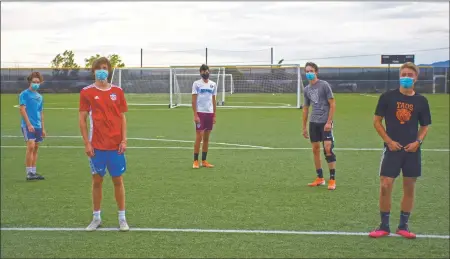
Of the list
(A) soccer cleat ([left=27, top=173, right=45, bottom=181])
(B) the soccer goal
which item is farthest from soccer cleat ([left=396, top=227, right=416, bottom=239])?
(B) the soccer goal

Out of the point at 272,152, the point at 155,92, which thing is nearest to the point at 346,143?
the point at 272,152

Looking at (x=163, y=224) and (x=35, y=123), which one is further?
(x=35, y=123)

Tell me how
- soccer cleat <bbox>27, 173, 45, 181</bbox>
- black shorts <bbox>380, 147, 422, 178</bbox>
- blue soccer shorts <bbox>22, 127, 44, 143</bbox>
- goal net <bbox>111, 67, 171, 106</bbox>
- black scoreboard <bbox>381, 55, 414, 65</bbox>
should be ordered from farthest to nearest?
black scoreboard <bbox>381, 55, 414, 65</bbox> < goal net <bbox>111, 67, 171, 106</bbox> < soccer cleat <bbox>27, 173, 45, 181</bbox> < blue soccer shorts <bbox>22, 127, 44, 143</bbox> < black shorts <bbox>380, 147, 422, 178</bbox>

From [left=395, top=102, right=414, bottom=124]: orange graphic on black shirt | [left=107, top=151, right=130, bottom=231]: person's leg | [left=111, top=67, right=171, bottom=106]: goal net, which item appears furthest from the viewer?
[left=111, top=67, right=171, bottom=106]: goal net

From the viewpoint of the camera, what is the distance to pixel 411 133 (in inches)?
253

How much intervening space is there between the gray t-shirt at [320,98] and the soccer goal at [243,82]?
2575 centimetres

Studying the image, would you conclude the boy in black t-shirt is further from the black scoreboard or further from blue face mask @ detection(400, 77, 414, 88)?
the black scoreboard

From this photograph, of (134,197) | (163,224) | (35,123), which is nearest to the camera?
(163,224)

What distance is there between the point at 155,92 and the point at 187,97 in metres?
3.36

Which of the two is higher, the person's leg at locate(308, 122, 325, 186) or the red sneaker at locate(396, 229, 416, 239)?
the person's leg at locate(308, 122, 325, 186)

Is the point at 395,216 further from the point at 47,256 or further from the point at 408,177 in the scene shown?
the point at 47,256

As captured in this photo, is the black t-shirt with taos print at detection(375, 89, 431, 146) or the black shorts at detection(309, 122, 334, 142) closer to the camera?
the black t-shirt with taos print at detection(375, 89, 431, 146)

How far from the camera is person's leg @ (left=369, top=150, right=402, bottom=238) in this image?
6.53m

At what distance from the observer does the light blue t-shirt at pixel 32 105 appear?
9.90 m
